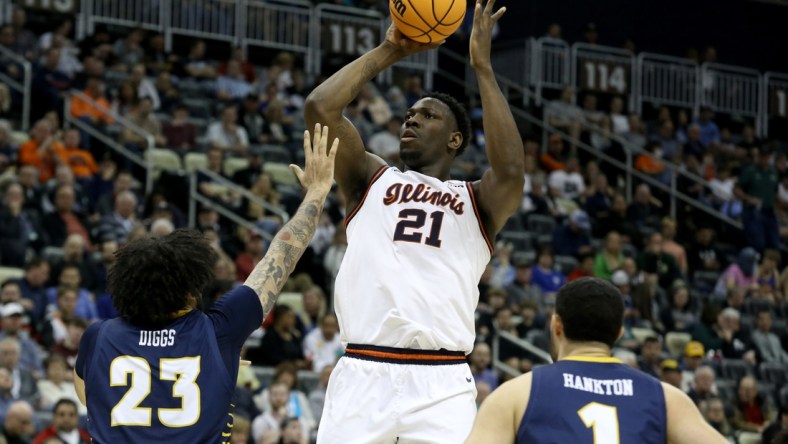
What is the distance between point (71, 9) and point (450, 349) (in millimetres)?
15270

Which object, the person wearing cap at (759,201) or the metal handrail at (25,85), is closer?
the metal handrail at (25,85)

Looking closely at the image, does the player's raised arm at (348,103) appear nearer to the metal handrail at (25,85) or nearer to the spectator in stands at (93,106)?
the spectator in stands at (93,106)

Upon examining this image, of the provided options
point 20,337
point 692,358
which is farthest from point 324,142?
point 692,358

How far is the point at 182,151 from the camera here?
17.9 meters

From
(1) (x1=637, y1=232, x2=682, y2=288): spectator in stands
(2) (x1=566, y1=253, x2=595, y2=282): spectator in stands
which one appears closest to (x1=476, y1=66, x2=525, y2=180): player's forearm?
(2) (x1=566, y1=253, x2=595, y2=282): spectator in stands

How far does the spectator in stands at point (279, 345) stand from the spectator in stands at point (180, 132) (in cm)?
461

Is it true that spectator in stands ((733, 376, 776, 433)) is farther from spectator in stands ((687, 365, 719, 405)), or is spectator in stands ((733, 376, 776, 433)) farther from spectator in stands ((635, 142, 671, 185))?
spectator in stands ((635, 142, 671, 185))

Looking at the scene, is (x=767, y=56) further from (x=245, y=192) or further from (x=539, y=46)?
(x=245, y=192)

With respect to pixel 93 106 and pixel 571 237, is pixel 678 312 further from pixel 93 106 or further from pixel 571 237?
pixel 93 106

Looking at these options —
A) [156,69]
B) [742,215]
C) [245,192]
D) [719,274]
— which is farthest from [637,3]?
[245,192]

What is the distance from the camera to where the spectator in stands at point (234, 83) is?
20125 mm

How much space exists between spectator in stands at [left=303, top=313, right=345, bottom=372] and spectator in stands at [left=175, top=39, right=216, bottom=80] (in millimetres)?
7016

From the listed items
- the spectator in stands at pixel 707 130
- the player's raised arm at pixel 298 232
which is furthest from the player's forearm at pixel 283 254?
the spectator in stands at pixel 707 130

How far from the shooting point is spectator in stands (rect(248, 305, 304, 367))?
14117mm
